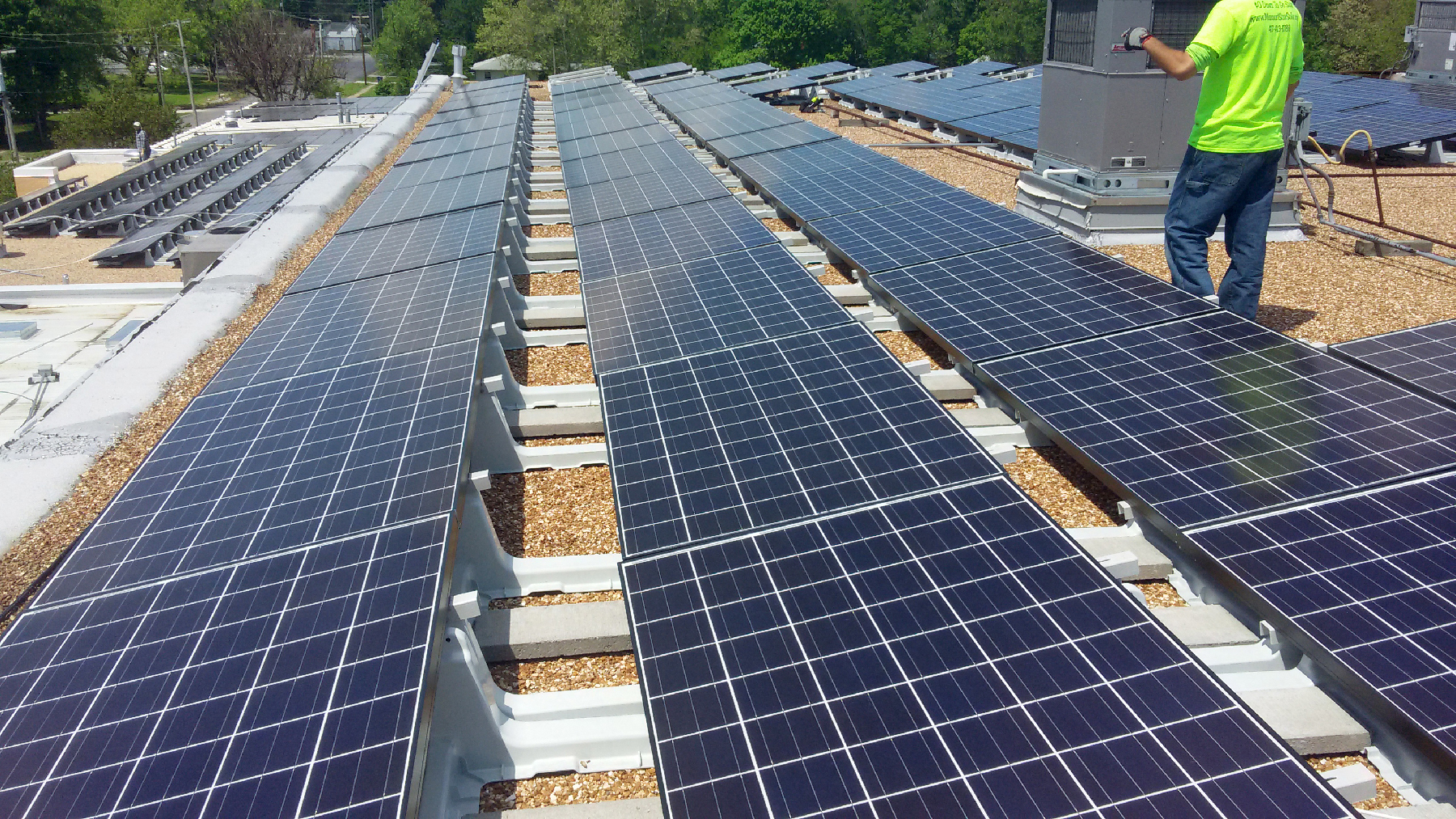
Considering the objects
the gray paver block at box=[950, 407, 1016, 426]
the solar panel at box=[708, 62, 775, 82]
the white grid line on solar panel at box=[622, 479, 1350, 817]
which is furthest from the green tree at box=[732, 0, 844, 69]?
the white grid line on solar panel at box=[622, 479, 1350, 817]

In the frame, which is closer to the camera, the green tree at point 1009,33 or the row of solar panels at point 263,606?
the row of solar panels at point 263,606

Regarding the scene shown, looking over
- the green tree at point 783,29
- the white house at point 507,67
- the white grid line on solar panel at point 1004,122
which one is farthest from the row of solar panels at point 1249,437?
the green tree at point 783,29

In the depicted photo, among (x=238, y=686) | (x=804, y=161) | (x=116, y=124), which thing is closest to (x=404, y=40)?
(x=116, y=124)

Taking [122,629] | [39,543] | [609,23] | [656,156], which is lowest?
[39,543]

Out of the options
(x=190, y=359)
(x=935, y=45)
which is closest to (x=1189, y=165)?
(x=190, y=359)

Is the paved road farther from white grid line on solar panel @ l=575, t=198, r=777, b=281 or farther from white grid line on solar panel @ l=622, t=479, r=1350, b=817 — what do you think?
white grid line on solar panel @ l=622, t=479, r=1350, b=817

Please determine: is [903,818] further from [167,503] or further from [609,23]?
[609,23]

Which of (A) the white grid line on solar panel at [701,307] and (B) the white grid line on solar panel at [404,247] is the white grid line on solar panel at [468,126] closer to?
(B) the white grid line on solar panel at [404,247]
